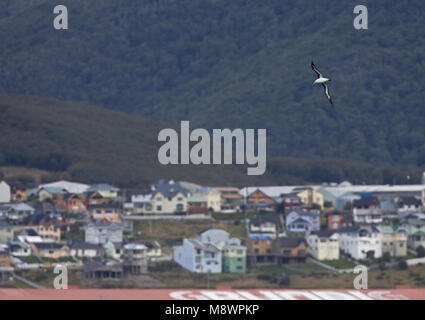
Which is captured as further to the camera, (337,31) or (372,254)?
(337,31)

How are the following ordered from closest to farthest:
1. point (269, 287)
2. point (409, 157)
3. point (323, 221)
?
point (269, 287) → point (323, 221) → point (409, 157)

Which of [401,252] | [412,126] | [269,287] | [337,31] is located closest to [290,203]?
[401,252]

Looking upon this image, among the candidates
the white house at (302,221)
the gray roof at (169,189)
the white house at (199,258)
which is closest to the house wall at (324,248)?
the white house at (302,221)

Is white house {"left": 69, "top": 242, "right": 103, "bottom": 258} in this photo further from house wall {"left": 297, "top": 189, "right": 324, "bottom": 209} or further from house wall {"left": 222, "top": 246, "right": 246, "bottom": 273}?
house wall {"left": 297, "top": 189, "right": 324, "bottom": 209}

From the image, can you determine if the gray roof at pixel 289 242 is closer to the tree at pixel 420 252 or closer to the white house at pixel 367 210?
the tree at pixel 420 252

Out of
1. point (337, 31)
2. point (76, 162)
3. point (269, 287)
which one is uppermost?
point (337, 31)

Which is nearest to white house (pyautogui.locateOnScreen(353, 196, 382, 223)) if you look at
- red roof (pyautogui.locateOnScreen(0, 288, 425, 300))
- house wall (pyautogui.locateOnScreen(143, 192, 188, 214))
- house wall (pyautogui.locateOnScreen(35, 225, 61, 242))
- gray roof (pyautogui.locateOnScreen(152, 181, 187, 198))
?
house wall (pyautogui.locateOnScreen(143, 192, 188, 214))
